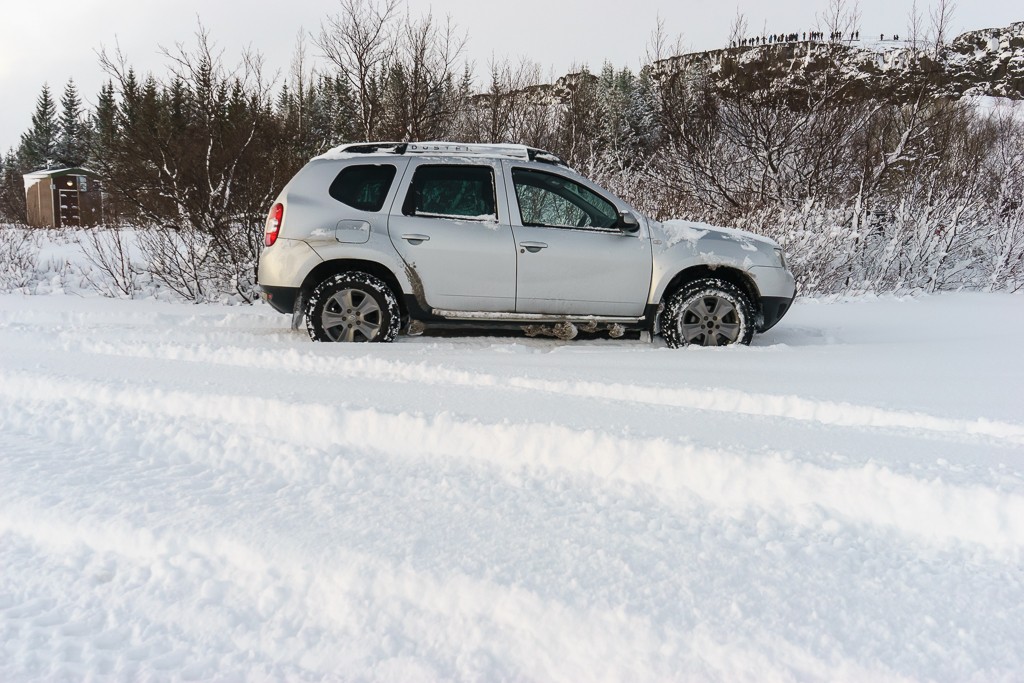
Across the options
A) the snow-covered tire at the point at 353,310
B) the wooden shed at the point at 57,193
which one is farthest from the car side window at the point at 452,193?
the wooden shed at the point at 57,193

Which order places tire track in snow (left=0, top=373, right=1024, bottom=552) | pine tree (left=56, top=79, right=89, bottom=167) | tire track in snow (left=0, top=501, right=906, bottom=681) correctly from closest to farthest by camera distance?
tire track in snow (left=0, top=501, right=906, bottom=681)
tire track in snow (left=0, top=373, right=1024, bottom=552)
pine tree (left=56, top=79, right=89, bottom=167)

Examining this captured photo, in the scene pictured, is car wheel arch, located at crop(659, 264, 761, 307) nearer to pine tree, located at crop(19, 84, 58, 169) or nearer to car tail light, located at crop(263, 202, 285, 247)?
car tail light, located at crop(263, 202, 285, 247)

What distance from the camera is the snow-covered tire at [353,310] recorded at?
5598 millimetres

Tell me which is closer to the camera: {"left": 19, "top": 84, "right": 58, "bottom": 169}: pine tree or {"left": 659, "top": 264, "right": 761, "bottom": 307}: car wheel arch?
{"left": 659, "top": 264, "right": 761, "bottom": 307}: car wheel arch

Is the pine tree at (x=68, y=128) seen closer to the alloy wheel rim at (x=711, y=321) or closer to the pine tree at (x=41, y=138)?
the pine tree at (x=41, y=138)

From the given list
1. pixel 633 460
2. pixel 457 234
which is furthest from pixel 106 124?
pixel 633 460

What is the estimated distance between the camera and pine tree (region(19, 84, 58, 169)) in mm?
50688

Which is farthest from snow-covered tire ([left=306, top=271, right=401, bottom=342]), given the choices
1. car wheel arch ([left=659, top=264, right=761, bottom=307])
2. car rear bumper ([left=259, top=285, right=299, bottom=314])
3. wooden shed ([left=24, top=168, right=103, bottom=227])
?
wooden shed ([left=24, top=168, right=103, bottom=227])

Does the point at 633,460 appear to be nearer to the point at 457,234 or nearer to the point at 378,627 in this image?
the point at 378,627

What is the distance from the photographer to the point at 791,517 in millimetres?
2566

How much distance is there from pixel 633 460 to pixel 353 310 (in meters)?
3.41

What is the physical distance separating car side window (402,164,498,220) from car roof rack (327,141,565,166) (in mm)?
172

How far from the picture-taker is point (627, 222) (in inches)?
223

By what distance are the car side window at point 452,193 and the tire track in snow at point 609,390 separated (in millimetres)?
1543
